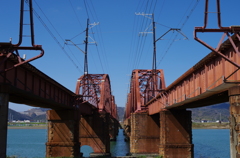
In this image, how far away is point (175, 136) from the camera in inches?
1715

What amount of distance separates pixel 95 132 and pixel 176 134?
2529 cm

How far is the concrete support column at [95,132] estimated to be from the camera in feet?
215

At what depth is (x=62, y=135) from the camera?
1799 inches

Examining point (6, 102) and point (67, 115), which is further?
point (67, 115)

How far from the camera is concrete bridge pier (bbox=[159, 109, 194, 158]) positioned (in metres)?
43.2

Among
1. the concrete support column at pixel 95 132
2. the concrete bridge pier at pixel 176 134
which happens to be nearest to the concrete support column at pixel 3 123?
the concrete bridge pier at pixel 176 134

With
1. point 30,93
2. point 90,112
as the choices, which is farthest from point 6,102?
point 90,112

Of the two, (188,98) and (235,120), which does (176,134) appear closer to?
(188,98)

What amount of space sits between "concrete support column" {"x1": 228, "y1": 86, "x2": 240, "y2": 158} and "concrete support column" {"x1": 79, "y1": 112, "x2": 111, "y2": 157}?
157 ft

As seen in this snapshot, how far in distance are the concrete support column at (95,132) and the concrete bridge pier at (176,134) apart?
22903 mm

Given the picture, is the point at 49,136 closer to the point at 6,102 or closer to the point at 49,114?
the point at 49,114

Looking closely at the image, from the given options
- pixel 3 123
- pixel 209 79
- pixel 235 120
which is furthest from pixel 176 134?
pixel 3 123

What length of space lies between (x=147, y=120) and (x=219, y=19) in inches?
1652

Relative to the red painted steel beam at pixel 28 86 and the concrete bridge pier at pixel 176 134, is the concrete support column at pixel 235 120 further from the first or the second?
the concrete bridge pier at pixel 176 134
